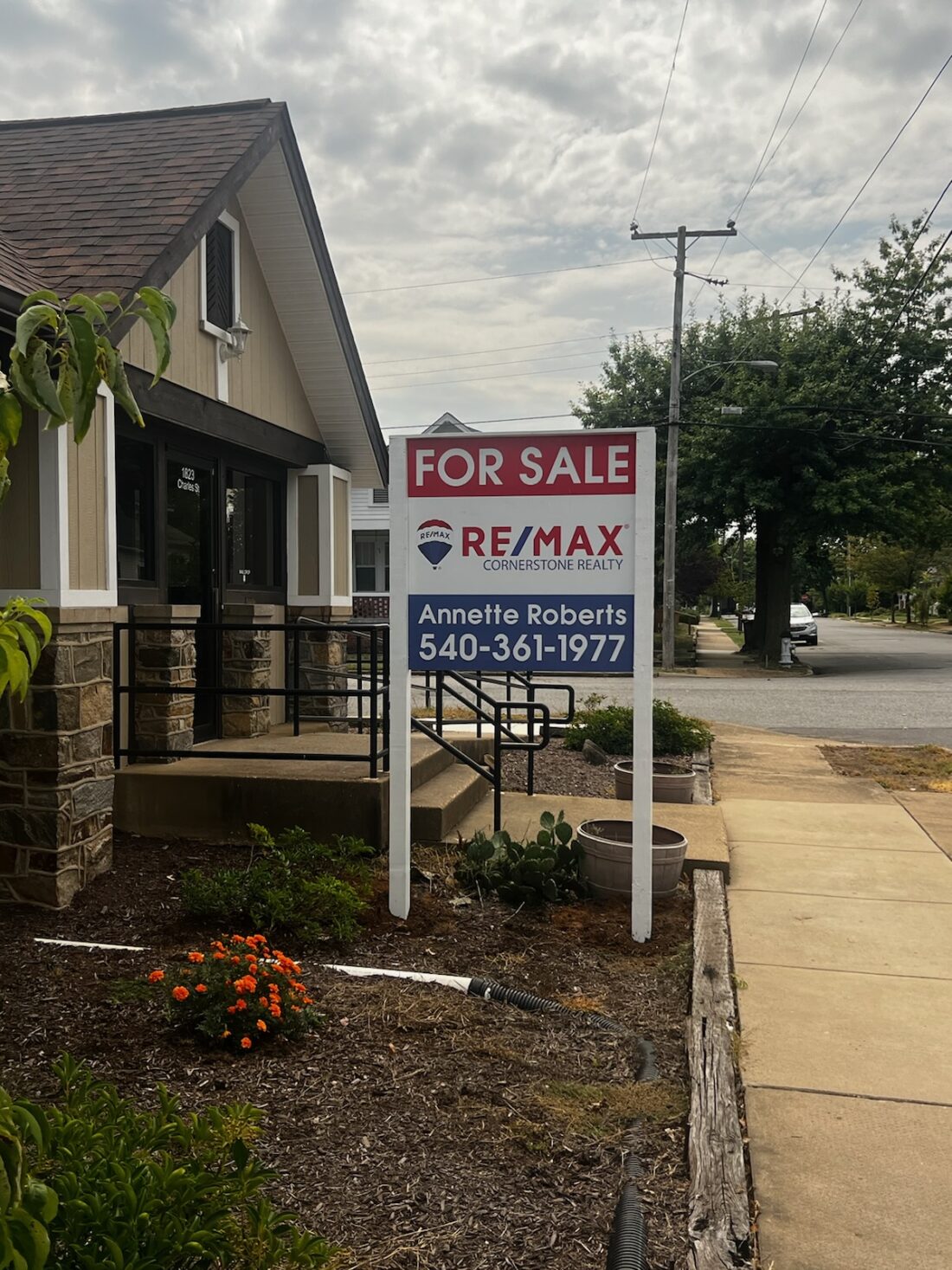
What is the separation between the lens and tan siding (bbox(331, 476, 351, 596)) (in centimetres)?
968

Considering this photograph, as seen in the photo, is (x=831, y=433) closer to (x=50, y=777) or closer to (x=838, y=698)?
(x=838, y=698)

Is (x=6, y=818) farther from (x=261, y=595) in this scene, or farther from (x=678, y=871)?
(x=261, y=595)

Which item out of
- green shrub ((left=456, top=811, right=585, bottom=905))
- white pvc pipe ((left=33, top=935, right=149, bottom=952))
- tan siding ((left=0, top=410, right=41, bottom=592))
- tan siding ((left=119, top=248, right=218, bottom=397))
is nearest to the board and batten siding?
tan siding ((left=119, top=248, right=218, bottom=397))

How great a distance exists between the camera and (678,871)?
550 centimetres

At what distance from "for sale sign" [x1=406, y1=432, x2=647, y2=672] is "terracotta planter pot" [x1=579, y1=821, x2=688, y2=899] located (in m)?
0.97

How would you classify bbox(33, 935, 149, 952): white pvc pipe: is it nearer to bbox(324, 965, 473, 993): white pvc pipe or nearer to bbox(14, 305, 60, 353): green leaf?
bbox(324, 965, 473, 993): white pvc pipe

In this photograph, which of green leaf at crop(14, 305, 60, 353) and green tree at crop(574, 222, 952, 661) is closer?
green leaf at crop(14, 305, 60, 353)

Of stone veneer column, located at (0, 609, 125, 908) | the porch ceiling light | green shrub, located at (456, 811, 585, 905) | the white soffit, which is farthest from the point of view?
the white soffit

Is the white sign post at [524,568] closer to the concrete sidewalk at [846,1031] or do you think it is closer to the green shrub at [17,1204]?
the concrete sidewalk at [846,1031]

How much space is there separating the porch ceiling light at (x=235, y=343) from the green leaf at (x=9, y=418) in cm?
644

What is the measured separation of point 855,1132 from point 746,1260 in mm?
911

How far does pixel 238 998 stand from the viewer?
3.47 m

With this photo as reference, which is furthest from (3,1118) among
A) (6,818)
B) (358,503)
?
(358,503)

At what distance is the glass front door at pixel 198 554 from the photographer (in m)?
7.50
